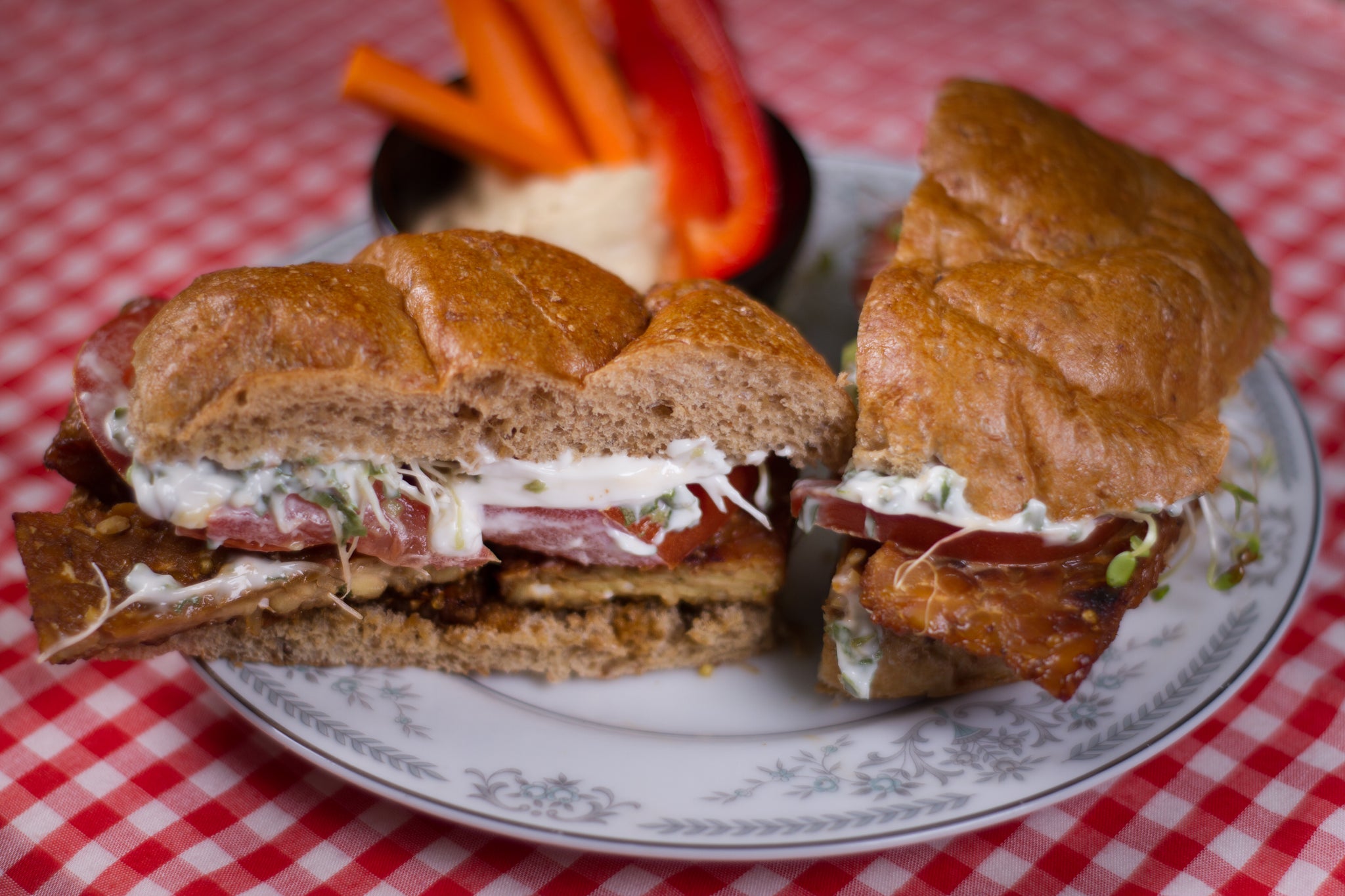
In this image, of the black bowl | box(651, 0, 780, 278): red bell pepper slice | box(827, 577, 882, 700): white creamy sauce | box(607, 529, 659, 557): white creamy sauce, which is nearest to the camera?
box(827, 577, 882, 700): white creamy sauce

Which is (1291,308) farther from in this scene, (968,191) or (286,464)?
(286,464)

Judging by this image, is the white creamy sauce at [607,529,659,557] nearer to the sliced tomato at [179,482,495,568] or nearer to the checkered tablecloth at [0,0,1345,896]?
the sliced tomato at [179,482,495,568]

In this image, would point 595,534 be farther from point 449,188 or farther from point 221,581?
point 449,188

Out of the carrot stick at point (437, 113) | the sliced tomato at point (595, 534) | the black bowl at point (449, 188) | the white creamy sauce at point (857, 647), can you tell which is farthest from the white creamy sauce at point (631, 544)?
the carrot stick at point (437, 113)

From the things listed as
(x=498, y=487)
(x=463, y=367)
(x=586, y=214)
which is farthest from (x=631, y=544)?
(x=586, y=214)

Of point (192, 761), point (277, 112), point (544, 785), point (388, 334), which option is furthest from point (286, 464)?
point (277, 112)

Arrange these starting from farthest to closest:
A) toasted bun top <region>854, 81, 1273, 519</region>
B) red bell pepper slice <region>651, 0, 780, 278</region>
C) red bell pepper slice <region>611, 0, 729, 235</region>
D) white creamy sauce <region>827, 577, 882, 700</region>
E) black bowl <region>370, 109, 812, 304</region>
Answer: red bell pepper slice <region>611, 0, 729, 235</region> < red bell pepper slice <region>651, 0, 780, 278</region> < black bowl <region>370, 109, 812, 304</region> < white creamy sauce <region>827, 577, 882, 700</region> < toasted bun top <region>854, 81, 1273, 519</region>

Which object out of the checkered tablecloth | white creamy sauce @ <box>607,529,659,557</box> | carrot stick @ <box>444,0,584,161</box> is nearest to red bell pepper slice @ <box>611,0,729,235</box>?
carrot stick @ <box>444,0,584,161</box>

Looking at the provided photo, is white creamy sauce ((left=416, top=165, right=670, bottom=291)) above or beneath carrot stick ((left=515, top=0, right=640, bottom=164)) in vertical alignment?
beneath

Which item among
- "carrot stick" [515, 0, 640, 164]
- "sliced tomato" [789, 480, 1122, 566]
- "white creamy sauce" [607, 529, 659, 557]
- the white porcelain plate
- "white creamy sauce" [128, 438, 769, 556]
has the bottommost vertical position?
the white porcelain plate

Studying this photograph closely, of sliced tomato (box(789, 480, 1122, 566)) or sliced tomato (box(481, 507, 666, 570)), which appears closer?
sliced tomato (box(789, 480, 1122, 566))
